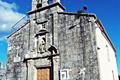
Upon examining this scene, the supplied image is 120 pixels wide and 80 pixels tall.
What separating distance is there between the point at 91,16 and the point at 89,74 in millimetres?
3910

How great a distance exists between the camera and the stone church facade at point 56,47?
44.1ft

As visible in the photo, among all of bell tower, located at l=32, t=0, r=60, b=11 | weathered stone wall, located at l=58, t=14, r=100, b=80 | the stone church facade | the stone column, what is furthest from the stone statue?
bell tower, located at l=32, t=0, r=60, b=11

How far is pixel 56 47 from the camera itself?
48.2ft

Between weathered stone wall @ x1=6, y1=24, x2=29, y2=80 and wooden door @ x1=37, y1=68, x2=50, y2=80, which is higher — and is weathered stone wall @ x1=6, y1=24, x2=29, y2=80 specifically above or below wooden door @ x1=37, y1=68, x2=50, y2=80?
above

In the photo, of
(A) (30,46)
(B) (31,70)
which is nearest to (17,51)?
(A) (30,46)

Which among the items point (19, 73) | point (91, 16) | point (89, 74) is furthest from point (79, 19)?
point (19, 73)

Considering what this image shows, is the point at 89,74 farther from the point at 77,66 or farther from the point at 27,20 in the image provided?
the point at 27,20

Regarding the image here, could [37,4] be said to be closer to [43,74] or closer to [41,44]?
[41,44]

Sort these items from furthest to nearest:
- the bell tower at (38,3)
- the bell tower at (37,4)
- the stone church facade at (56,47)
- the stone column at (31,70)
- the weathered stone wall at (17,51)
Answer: the bell tower at (37,4) < the bell tower at (38,3) < the weathered stone wall at (17,51) < the stone column at (31,70) < the stone church facade at (56,47)

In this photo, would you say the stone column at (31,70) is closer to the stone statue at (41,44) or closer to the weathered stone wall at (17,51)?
the weathered stone wall at (17,51)

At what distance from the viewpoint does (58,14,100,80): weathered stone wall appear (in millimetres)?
13155

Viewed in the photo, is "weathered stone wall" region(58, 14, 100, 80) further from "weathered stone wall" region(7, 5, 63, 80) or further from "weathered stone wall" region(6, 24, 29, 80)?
"weathered stone wall" region(6, 24, 29, 80)

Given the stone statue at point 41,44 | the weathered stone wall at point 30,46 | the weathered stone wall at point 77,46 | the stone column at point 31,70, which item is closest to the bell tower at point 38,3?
the weathered stone wall at point 30,46

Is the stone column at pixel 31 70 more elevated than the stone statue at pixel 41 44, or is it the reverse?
the stone statue at pixel 41 44
